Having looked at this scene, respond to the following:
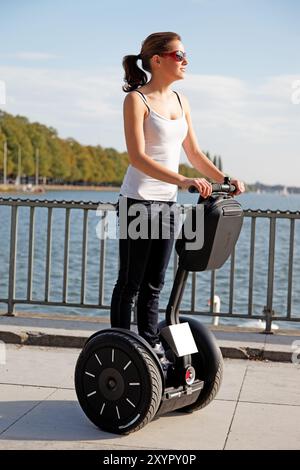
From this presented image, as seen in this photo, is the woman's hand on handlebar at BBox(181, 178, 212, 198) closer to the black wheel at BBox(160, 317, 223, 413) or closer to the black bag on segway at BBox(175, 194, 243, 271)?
the black bag on segway at BBox(175, 194, 243, 271)

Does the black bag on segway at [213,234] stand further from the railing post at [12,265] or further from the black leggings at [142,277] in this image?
the railing post at [12,265]

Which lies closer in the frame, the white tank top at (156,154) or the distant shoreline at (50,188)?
the white tank top at (156,154)

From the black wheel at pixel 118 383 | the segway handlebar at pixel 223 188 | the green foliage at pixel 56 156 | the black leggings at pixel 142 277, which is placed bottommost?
the black wheel at pixel 118 383

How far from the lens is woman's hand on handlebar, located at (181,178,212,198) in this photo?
4.36 m

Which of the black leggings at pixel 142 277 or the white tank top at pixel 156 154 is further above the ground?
the white tank top at pixel 156 154

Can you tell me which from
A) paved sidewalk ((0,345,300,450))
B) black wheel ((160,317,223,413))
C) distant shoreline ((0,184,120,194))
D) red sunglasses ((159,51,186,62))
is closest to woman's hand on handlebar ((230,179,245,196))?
red sunglasses ((159,51,186,62))

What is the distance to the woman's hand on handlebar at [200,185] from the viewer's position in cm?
436

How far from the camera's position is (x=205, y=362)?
16.3ft

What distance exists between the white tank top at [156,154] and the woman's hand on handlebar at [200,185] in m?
0.27

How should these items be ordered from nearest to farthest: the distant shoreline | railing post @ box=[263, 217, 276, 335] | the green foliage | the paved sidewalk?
the paved sidewalk, railing post @ box=[263, 217, 276, 335], the green foliage, the distant shoreline

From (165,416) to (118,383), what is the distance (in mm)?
509

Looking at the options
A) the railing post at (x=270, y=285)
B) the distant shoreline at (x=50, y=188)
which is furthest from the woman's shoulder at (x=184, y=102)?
the distant shoreline at (x=50, y=188)

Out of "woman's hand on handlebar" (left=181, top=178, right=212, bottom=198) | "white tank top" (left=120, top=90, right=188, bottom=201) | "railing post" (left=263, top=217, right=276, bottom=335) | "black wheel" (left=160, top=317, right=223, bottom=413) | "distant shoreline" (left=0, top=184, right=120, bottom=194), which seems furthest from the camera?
"distant shoreline" (left=0, top=184, right=120, bottom=194)
